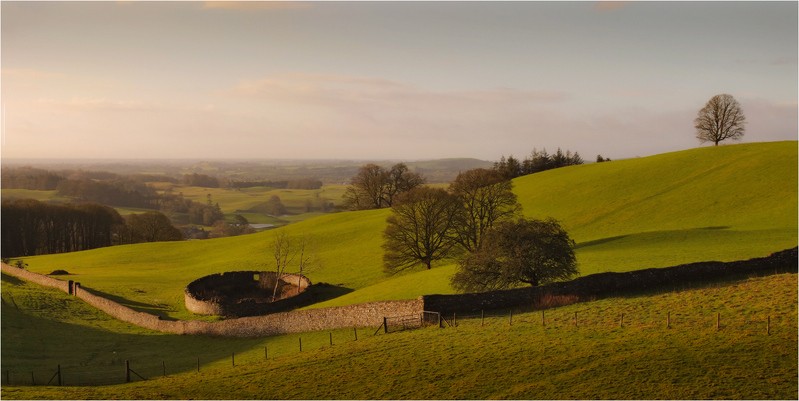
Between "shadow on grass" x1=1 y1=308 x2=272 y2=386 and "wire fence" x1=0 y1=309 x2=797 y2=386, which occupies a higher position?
"wire fence" x1=0 y1=309 x2=797 y2=386

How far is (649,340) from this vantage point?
Result: 22.1m

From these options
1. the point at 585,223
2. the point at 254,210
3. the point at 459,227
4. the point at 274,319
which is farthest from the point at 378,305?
the point at 254,210

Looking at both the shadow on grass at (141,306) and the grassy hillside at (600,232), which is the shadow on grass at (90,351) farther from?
the grassy hillside at (600,232)

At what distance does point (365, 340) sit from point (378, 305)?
344 cm

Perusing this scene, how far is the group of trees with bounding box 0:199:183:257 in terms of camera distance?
9794 cm

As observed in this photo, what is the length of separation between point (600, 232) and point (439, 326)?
32.5 m

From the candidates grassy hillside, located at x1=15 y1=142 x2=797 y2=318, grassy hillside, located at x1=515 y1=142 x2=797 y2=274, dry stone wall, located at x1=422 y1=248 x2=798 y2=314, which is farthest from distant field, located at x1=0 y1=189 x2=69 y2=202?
dry stone wall, located at x1=422 y1=248 x2=798 y2=314

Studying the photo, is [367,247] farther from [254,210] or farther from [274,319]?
[254,210]

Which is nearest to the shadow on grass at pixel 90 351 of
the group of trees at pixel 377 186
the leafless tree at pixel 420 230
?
the leafless tree at pixel 420 230

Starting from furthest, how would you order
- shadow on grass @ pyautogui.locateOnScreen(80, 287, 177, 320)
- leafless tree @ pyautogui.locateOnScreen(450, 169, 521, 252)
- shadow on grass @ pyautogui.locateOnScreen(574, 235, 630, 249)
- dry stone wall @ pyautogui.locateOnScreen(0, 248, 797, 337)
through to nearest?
leafless tree @ pyautogui.locateOnScreen(450, 169, 521, 252) → shadow on grass @ pyautogui.locateOnScreen(574, 235, 630, 249) → shadow on grass @ pyautogui.locateOnScreen(80, 287, 177, 320) → dry stone wall @ pyautogui.locateOnScreen(0, 248, 797, 337)

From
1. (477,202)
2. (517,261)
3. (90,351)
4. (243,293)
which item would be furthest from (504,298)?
(243,293)

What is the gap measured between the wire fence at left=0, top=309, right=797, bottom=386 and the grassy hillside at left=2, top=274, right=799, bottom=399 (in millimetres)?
99

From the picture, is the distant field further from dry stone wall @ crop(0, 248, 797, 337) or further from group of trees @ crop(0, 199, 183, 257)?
dry stone wall @ crop(0, 248, 797, 337)

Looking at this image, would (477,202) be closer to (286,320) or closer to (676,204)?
(676,204)
